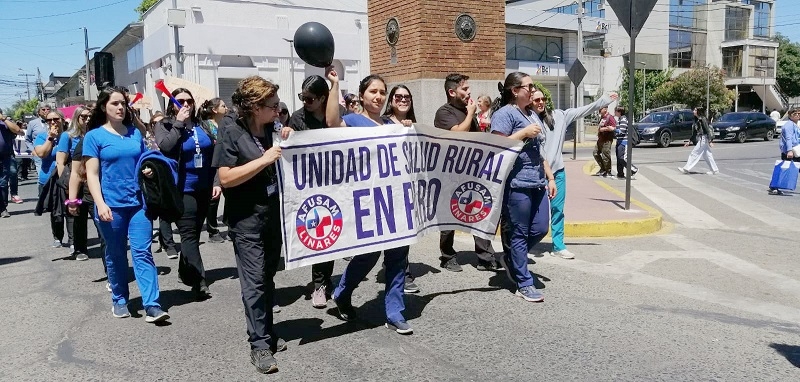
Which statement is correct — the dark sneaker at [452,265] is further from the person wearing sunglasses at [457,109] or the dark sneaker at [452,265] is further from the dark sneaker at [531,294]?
the person wearing sunglasses at [457,109]

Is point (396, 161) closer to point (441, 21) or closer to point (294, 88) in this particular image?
point (441, 21)

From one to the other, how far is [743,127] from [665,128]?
487 centimetres

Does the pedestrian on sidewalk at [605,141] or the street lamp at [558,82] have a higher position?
the street lamp at [558,82]

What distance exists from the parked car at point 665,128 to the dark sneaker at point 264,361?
2595cm

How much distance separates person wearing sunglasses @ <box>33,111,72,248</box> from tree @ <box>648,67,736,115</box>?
46.6 metres

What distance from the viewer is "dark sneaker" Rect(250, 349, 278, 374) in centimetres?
383

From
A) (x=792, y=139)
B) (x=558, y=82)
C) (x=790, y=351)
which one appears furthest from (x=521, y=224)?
(x=558, y=82)

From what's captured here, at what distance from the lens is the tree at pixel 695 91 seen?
4775cm

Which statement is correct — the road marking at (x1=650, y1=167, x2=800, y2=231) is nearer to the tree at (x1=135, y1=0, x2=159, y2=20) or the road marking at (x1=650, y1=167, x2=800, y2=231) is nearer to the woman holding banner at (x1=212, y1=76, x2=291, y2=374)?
the woman holding banner at (x1=212, y1=76, x2=291, y2=374)

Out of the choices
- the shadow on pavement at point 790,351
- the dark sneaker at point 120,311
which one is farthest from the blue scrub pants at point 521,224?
the dark sneaker at point 120,311

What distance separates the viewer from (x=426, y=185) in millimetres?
4969

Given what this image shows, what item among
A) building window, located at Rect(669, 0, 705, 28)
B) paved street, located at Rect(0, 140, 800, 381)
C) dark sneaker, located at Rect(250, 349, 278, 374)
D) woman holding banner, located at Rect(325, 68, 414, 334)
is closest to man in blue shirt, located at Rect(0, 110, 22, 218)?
paved street, located at Rect(0, 140, 800, 381)

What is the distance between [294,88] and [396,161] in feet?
89.3

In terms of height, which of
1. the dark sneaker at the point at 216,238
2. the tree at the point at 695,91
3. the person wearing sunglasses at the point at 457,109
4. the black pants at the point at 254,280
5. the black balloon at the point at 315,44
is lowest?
the dark sneaker at the point at 216,238
